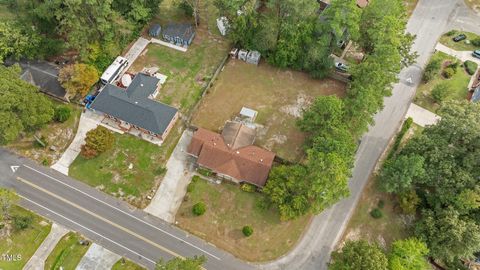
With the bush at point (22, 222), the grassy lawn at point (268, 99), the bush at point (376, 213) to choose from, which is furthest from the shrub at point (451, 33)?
the bush at point (22, 222)

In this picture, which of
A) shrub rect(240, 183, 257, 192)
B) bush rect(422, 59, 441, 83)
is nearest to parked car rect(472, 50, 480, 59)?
bush rect(422, 59, 441, 83)

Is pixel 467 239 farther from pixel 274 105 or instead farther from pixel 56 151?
pixel 56 151

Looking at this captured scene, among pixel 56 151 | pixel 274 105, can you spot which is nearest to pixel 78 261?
pixel 56 151

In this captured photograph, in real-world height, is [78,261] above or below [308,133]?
below

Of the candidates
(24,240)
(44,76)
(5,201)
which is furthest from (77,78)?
(24,240)

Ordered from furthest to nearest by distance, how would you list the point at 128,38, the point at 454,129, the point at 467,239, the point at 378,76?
the point at 128,38 < the point at 378,76 < the point at 454,129 < the point at 467,239
